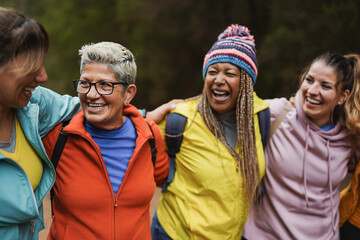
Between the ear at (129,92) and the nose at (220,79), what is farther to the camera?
the nose at (220,79)

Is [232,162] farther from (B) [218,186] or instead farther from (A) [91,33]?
(A) [91,33]

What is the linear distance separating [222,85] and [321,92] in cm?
70

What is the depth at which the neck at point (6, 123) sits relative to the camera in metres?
1.30

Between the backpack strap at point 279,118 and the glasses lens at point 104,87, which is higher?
the glasses lens at point 104,87

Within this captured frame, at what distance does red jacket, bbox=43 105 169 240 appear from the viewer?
151 cm

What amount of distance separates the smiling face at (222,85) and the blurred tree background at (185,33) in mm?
3883

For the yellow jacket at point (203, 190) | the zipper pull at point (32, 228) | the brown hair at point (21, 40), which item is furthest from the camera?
the yellow jacket at point (203, 190)

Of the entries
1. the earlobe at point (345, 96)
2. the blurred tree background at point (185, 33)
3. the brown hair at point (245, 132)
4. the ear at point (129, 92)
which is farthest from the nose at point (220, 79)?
the blurred tree background at point (185, 33)

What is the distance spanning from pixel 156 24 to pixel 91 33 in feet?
5.68

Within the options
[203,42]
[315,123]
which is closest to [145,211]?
[315,123]

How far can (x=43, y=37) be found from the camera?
1.24 meters

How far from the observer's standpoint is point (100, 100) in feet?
5.21

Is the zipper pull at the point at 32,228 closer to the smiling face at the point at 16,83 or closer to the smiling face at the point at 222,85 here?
the smiling face at the point at 16,83

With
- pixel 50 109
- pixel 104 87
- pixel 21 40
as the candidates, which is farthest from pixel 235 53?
pixel 21 40
